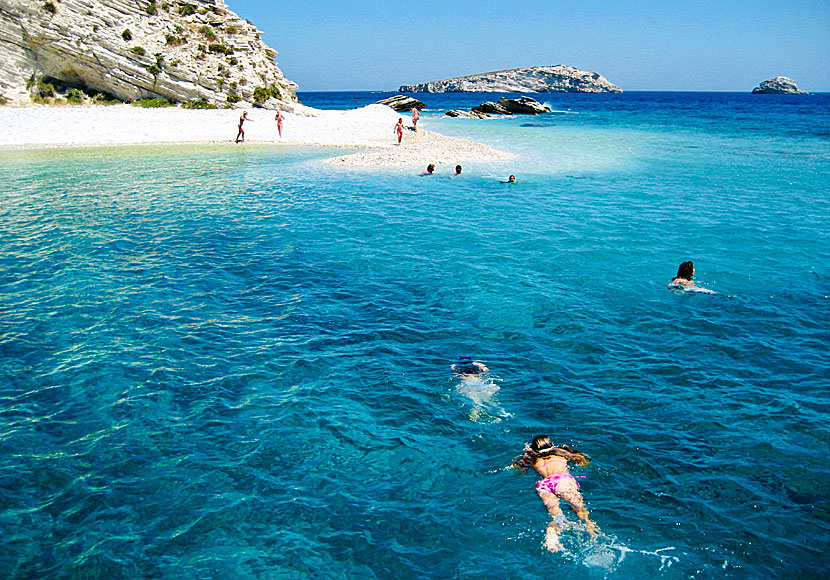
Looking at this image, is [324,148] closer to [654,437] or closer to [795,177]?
[795,177]

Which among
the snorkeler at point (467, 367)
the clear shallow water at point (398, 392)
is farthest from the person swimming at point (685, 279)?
the snorkeler at point (467, 367)

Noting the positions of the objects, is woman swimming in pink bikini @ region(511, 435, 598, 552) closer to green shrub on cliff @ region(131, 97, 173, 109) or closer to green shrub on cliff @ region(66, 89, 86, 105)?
green shrub on cliff @ region(131, 97, 173, 109)

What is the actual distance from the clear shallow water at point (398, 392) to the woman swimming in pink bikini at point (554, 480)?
19 cm

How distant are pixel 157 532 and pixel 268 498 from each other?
4.62ft

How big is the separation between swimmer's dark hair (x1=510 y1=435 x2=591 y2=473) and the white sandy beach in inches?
1131

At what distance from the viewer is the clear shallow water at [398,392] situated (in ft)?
22.4

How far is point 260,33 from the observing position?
59.8 m

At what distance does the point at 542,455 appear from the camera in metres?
8.07

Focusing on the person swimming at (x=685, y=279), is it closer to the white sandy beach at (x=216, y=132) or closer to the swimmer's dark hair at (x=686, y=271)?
the swimmer's dark hair at (x=686, y=271)

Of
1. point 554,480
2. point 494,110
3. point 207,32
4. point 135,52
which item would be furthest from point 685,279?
point 494,110

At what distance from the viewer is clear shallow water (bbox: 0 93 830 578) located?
268 inches

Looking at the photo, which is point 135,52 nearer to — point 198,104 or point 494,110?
point 198,104

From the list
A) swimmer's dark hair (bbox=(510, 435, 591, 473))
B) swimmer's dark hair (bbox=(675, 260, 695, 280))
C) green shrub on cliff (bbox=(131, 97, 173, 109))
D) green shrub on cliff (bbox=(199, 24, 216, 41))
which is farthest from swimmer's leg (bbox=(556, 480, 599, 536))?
green shrub on cliff (bbox=(199, 24, 216, 41))

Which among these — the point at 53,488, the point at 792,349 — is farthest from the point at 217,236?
the point at 792,349
